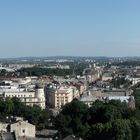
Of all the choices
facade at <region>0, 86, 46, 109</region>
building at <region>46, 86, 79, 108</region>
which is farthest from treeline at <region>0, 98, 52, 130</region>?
building at <region>46, 86, 79, 108</region>

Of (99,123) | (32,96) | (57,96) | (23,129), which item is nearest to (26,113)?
(23,129)

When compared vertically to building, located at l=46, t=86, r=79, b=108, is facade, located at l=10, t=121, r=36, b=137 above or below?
above

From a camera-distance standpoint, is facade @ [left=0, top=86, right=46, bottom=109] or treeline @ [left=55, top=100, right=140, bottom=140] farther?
facade @ [left=0, top=86, right=46, bottom=109]

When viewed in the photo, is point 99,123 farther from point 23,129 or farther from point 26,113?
point 26,113

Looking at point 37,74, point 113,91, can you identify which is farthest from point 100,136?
point 37,74

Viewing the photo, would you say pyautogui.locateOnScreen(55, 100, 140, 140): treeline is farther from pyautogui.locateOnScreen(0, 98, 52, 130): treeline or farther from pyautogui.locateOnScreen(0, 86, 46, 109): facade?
pyautogui.locateOnScreen(0, 86, 46, 109): facade
